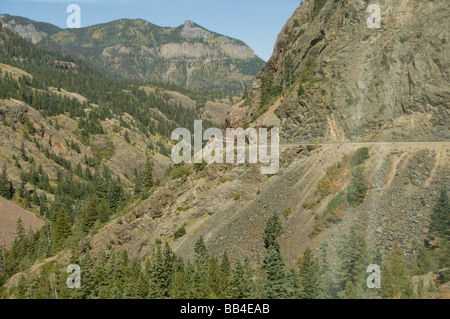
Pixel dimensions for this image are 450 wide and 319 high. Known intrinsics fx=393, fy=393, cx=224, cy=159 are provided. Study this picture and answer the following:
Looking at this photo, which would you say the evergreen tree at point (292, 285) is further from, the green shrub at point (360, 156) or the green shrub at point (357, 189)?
the green shrub at point (360, 156)

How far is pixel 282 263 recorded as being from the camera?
36.7 metres

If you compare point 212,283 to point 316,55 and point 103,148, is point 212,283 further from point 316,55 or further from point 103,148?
point 103,148

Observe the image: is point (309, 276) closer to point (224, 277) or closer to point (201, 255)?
point (224, 277)

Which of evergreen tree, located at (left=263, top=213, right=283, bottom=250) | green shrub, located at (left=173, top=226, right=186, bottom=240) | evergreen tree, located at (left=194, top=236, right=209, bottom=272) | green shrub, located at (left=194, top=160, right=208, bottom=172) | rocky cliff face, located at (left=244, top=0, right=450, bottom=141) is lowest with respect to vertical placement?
evergreen tree, located at (left=194, top=236, right=209, bottom=272)

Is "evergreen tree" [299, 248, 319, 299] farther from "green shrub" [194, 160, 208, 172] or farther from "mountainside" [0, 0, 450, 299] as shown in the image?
"green shrub" [194, 160, 208, 172]

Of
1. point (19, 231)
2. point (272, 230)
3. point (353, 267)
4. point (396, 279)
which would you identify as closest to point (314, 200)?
point (272, 230)

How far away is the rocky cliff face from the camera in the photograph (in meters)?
45.9

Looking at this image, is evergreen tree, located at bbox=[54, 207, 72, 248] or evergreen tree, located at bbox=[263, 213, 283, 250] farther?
evergreen tree, located at bbox=[54, 207, 72, 248]

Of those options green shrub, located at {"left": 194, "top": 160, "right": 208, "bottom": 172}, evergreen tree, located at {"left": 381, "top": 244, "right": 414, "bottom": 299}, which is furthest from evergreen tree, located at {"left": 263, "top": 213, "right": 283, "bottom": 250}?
green shrub, located at {"left": 194, "top": 160, "right": 208, "bottom": 172}

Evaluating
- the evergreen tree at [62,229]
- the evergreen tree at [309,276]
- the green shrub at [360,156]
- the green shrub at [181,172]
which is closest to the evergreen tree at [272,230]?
the evergreen tree at [309,276]

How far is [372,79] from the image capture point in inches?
2035

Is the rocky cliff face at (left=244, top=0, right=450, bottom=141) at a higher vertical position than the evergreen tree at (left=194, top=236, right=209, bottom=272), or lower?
higher

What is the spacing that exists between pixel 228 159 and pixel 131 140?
459 feet

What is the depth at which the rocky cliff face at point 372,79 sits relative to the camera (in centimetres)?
4591
